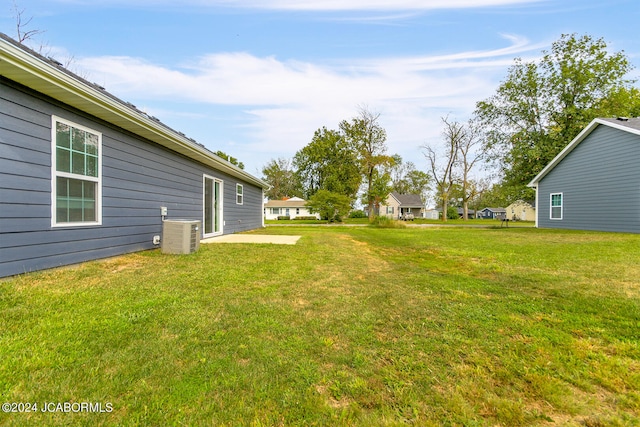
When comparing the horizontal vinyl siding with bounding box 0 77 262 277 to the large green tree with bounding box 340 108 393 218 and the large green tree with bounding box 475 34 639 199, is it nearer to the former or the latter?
the large green tree with bounding box 475 34 639 199

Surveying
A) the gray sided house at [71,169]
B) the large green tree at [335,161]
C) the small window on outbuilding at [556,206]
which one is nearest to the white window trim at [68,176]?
the gray sided house at [71,169]

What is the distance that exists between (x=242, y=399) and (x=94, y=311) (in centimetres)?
198

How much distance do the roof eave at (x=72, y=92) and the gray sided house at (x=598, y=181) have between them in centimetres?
1441

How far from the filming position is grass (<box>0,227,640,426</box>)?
1.39 meters

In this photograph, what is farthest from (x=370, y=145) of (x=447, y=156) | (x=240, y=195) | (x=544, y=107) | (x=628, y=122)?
(x=240, y=195)

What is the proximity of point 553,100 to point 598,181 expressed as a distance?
7.38m

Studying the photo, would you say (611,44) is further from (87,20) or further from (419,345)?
(87,20)

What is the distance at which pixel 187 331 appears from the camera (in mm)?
2238

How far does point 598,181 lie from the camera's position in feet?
35.9

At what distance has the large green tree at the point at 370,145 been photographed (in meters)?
30.7

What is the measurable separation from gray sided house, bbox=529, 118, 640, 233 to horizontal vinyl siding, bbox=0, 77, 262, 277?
14629 millimetres

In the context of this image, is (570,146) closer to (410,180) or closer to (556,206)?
(556,206)

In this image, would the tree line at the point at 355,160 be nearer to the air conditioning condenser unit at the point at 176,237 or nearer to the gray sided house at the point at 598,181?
the gray sided house at the point at 598,181

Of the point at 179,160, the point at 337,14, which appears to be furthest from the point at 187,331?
the point at 337,14
